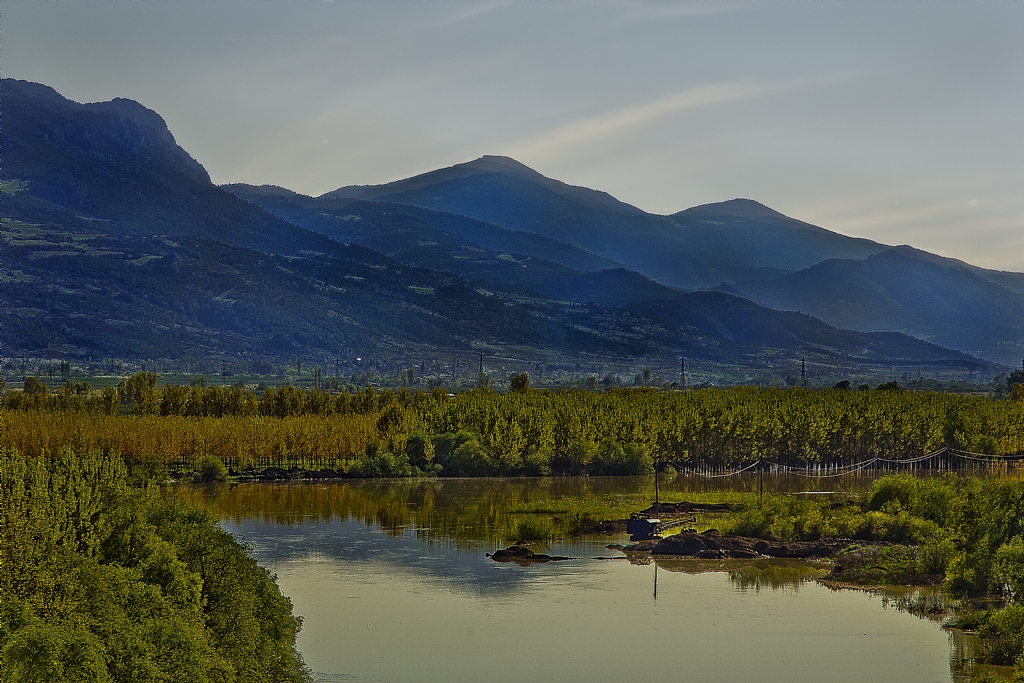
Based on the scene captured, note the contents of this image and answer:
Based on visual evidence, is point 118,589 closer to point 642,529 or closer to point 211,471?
point 642,529

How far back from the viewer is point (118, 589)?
2620 cm

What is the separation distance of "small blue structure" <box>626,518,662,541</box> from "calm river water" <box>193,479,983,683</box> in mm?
1138

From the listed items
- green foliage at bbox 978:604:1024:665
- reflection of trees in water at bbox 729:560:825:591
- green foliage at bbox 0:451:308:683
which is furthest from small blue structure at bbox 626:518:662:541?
green foliage at bbox 0:451:308:683

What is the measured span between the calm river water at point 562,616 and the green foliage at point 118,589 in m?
4.89

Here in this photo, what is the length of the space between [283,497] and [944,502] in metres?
40.4

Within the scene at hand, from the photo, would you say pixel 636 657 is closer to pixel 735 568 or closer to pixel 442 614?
pixel 442 614

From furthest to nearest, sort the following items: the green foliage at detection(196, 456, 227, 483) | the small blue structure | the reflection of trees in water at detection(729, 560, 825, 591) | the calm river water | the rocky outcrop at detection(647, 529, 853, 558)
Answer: the green foliage at detection(196, 456, 227, 483) < the small blue structure < the rocky outcrop at detection(647, 529, 853, 558) < the reflection of trees in water at detection(729, 560, 825, 591) < the calm river water

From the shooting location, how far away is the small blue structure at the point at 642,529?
58031mm

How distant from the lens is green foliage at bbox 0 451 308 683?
22.5 meters

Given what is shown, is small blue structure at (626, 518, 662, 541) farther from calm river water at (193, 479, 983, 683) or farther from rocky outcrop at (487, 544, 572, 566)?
rocky outcrop at (487, 544, 572, 566)

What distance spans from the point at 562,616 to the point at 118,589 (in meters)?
19.8

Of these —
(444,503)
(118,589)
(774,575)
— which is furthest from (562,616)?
(444,503)

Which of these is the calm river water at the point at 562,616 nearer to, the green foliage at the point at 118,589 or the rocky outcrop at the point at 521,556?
the rocky outcrop at the point at 521,556

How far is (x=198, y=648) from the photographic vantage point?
25234mm
